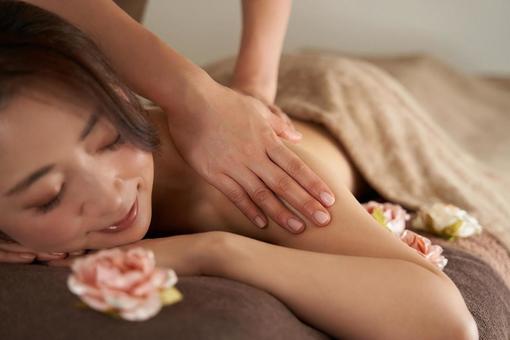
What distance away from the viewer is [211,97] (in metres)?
1.38

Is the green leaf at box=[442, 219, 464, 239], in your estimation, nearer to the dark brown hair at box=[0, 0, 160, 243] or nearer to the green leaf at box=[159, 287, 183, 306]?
the dark brown hair at box=[0, 0, 160, 243]

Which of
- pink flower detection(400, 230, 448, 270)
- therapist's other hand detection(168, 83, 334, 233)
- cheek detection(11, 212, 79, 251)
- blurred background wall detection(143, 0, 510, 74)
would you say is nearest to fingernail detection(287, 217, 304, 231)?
therapist's other hand detection(168, 83, 334, 233)

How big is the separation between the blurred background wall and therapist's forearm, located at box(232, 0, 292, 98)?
1.01 meters

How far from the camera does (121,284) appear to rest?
91 centimetres

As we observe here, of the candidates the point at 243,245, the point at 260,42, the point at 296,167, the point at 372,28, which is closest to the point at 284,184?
the point at 296,167

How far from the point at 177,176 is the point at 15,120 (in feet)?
1.39

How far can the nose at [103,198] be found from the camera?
1.14 m

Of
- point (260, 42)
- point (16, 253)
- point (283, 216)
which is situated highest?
point (260, 42)

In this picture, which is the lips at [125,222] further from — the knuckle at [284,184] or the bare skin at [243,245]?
the knuckle at [284,184]

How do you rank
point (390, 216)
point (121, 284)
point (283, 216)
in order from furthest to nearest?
point (390, 216)
point (283, 216)
point (121, 284)

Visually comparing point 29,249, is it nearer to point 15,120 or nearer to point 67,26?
point 15,120

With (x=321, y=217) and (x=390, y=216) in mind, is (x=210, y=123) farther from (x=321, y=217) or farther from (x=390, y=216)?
(x=390, y=216)

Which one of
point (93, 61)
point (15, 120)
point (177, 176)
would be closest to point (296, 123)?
point (177, 176)

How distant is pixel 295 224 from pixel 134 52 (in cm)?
44
